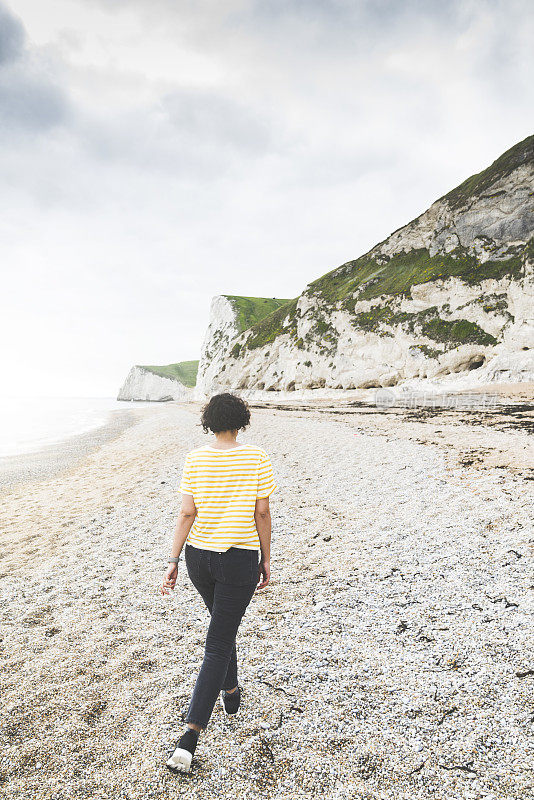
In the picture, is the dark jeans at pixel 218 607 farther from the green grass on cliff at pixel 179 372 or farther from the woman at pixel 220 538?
the green grass on cliff at pixel 179 372

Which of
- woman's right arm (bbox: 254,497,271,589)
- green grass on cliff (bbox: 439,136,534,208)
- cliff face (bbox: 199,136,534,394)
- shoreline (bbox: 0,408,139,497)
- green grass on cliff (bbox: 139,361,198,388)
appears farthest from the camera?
green grass on cliff (bbox: 139,361,198,388)

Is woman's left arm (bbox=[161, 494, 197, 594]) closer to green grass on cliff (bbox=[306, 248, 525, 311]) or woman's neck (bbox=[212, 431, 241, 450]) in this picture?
woman's neck (bbox=[212, 431, 241, 450])

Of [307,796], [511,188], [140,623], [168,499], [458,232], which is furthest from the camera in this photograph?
[458,232]

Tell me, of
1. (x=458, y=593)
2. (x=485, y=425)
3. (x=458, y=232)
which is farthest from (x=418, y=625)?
(x=458, y=232)

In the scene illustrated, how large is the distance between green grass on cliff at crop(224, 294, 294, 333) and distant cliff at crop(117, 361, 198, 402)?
60.6m

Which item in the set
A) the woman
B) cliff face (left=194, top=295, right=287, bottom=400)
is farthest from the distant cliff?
the woman

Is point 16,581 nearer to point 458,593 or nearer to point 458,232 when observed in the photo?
point 458,593

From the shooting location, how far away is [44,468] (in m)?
17.0

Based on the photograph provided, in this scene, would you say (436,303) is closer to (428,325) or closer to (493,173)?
(428,325)

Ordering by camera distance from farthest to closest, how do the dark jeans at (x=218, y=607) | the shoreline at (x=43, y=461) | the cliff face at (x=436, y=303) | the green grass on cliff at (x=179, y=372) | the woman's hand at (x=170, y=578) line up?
the green grass on cliff at (x=179, y=372) < the cliff face at (x=436, y=303) < the shoreline at (x=43, y=461) < the woman's hand at (x=170, y=578) < the dark jeans at (x=218, y=607)

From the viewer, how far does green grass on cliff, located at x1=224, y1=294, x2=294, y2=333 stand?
91.6 m

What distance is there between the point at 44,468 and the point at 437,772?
1827cm

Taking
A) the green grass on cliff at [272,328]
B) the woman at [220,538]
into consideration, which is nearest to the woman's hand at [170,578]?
the woman at [220,538]

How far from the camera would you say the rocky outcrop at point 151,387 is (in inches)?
6255
